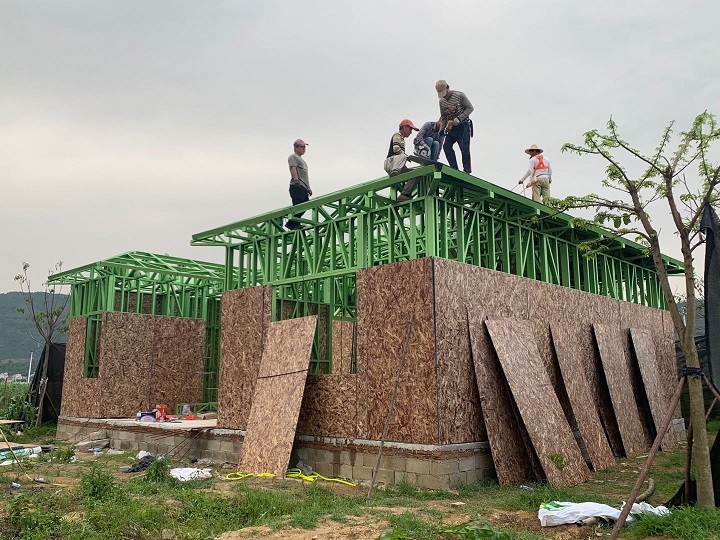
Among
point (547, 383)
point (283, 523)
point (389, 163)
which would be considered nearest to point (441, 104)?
point (389, 163)

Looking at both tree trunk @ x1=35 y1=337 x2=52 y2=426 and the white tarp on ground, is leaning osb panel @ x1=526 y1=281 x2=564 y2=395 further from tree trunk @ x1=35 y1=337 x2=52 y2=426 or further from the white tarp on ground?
tree trunk @ x1=35 y1=337 x2=52 y2=426

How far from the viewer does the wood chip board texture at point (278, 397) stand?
35.5ft

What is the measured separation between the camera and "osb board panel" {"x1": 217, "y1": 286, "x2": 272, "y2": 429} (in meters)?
12.6

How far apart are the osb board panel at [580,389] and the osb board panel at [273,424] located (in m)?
5.13

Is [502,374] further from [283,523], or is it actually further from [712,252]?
[283,523]

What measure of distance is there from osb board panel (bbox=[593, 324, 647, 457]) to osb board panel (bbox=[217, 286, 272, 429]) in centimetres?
746

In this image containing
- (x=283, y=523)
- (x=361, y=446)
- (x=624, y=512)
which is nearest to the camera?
(x=624, y=512)

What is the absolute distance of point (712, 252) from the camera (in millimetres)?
7141

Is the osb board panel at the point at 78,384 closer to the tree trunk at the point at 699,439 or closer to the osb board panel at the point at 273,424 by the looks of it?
the osb board panel at the point at 273,424

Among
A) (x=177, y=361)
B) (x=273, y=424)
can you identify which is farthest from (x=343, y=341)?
(x=177, y=361)

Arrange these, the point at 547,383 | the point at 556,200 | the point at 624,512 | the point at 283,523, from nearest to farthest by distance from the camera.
→ the point at 624,512 < the point at 283,523 < the point at 556,200 < the point at 547,383

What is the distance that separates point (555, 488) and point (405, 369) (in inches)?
113

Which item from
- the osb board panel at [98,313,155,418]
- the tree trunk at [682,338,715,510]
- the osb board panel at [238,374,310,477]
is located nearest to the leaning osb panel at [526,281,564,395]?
the osb board panel at [238,374,310,477]

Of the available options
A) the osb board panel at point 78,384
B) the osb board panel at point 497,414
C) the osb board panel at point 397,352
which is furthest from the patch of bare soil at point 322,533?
the osb board panel at point 78,384
